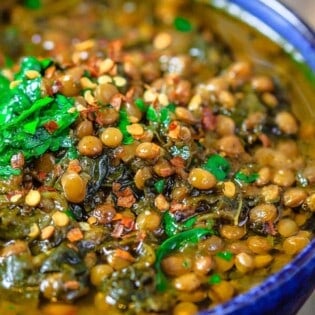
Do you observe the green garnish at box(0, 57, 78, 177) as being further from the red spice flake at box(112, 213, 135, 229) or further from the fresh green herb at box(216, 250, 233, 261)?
the fresh green herb at box(216, 250, 233, 261)

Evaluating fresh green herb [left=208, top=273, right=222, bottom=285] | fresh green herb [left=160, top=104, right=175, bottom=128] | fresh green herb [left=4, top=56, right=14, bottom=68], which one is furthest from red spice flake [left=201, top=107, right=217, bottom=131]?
fresh green herb [left=4, top=56, right=14, bottom=68]

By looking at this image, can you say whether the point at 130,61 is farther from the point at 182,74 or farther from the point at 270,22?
the point at 270,22

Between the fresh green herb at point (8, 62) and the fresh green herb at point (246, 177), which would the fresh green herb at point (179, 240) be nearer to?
the fresh green herb at point (246, 177)

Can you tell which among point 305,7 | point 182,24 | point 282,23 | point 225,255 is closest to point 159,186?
point 225,255

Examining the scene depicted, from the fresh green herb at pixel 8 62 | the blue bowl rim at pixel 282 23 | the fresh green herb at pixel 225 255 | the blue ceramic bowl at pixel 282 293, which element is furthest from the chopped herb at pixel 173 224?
the fresh green herb at pixel 8 62

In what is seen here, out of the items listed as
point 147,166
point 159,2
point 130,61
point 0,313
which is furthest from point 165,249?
point 159,2

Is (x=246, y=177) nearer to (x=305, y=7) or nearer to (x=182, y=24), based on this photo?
(x=182, y=24)

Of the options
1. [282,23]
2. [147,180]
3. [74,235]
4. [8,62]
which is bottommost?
[8,62]
